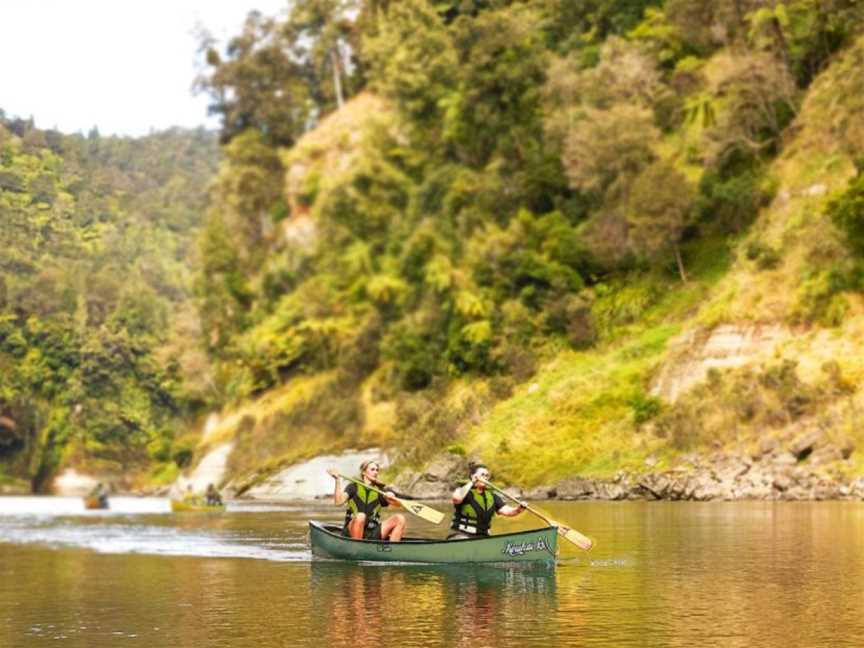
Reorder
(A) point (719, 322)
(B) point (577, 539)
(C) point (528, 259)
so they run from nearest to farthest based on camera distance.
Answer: (B) point (577, 539), (A) point (719, 322), (C) point (528, 259)

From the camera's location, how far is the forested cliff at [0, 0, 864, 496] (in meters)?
55.5

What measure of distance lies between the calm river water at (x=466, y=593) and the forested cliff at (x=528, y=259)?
47.6 feet

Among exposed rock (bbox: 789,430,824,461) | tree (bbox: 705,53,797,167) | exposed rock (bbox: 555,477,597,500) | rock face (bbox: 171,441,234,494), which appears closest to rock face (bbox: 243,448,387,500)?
rock face (bbox: 171,441,234,494)

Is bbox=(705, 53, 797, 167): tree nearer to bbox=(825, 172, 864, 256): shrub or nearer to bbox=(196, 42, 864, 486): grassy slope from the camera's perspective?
bbox=(196, 42, 864, 486): grassy slope

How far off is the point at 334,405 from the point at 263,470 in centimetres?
556

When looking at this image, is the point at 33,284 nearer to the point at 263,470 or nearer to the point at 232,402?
the point at 263,470

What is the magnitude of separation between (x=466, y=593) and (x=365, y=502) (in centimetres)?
587

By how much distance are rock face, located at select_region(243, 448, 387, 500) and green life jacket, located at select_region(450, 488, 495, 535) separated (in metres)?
39.7

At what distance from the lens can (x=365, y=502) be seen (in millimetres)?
28234

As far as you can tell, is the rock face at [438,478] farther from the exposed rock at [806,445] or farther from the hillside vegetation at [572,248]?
the exposed rock at [806,445]

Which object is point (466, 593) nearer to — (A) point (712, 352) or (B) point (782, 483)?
(B) point (782, 483)

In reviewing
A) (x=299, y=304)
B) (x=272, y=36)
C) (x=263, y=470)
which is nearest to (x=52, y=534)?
(x=263, y=470)

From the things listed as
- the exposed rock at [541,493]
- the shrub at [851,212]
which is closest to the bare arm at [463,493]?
the exposed rock at [541,493]

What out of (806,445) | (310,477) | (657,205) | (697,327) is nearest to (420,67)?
(657,205)
